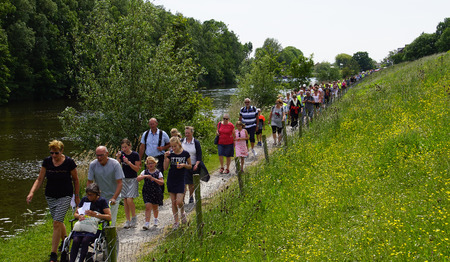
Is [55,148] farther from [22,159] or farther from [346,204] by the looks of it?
[22,159]

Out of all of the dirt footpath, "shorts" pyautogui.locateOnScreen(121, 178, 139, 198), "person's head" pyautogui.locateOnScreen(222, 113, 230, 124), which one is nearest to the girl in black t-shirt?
the dirt footpath

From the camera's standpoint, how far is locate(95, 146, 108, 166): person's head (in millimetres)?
7059

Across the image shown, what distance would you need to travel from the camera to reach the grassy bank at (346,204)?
5680 mm

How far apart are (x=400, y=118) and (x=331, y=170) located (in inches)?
159

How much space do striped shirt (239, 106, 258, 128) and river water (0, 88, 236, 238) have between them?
6808mm

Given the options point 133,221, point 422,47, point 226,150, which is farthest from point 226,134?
point 422,47

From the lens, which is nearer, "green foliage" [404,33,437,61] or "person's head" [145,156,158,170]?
"person's head" [145,156,158,170]

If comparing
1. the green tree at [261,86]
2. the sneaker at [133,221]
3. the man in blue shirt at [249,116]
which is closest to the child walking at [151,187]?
the sneaker at [133,221]

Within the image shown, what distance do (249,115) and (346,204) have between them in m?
6.59

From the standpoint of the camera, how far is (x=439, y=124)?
9.81 meters

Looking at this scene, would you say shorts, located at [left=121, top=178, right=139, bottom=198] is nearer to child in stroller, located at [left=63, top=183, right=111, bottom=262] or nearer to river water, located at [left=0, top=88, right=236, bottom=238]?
child in stroller, located at [left=63, top=183, right=111, bottom=262]

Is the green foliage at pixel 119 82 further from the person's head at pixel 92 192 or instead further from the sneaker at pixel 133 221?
the person's head at pixel 92 192

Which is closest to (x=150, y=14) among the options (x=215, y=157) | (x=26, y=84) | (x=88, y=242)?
(x=215, y=157)

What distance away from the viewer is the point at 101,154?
7082mm
